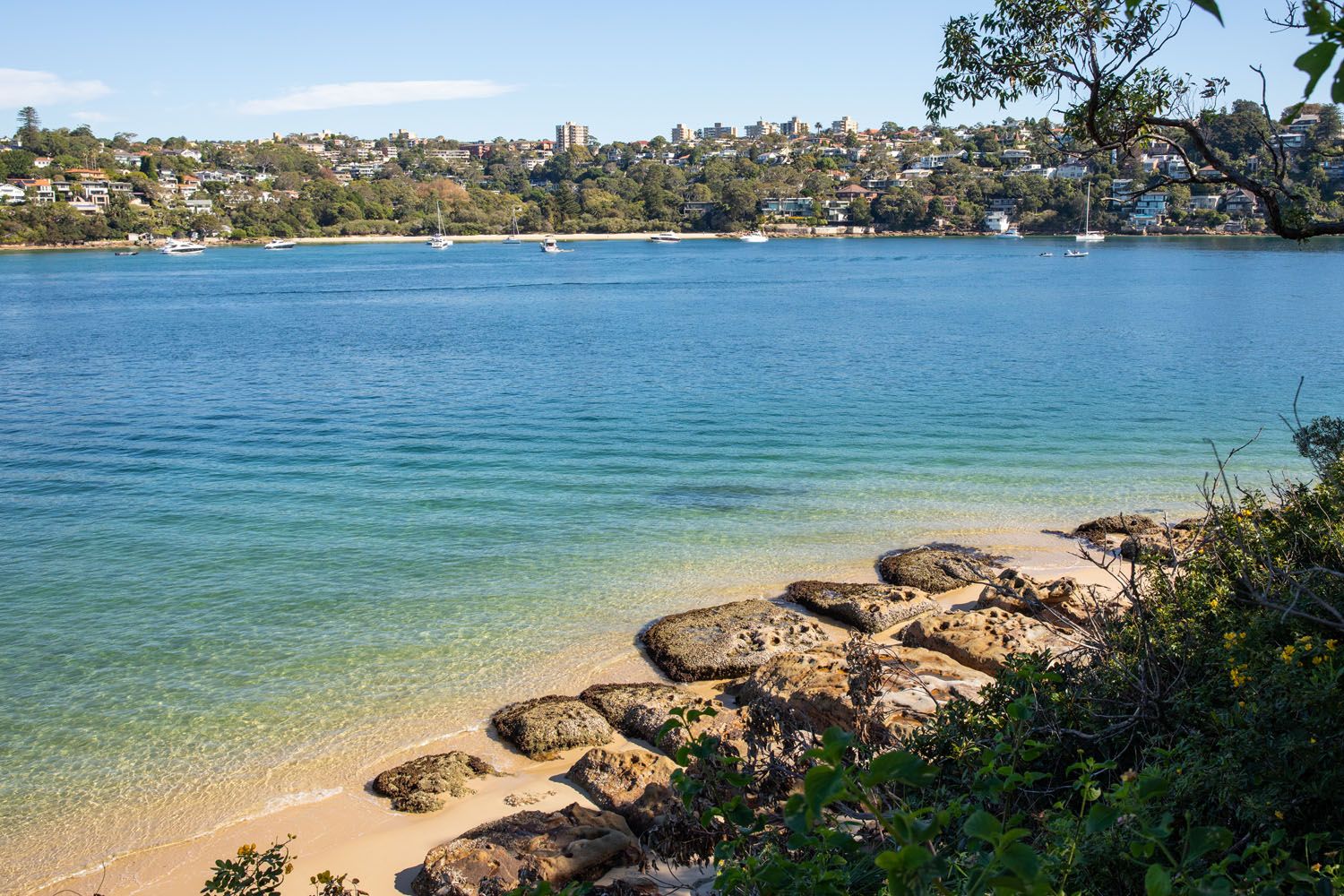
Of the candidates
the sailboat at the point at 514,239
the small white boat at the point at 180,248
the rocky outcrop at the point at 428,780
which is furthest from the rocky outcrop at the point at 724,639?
the sailboat at the point at 514,239

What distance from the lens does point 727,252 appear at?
126062mm

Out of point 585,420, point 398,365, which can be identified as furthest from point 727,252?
point 585,420

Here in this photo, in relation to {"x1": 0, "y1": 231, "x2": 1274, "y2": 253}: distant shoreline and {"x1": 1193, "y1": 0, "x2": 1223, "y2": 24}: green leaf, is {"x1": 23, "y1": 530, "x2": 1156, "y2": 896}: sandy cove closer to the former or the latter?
{"x1": 1193, "y1": 0, "x2": 1223, "y2": 24}: green leaf

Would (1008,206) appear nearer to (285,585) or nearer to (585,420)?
(585,420)

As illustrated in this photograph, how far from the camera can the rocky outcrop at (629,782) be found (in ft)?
26.0

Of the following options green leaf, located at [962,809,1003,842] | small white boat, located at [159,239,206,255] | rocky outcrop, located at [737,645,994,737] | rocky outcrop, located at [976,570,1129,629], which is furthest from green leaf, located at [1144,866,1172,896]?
small white boat, located at [159,239,206,255]

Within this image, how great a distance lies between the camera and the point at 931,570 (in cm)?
1380

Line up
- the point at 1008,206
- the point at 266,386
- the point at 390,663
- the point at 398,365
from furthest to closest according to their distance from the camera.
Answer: the point at 1008,206
the point at 398,365
the point at 266,386
the point at 390,663

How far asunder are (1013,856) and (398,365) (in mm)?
35466

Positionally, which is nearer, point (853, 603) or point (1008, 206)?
point (853, 603)

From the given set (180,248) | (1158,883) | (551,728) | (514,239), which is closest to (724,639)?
(551,728)

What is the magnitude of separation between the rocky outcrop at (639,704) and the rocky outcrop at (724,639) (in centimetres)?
59

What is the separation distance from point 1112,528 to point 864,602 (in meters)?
5.56

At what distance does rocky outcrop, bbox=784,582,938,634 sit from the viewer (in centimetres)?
1228
